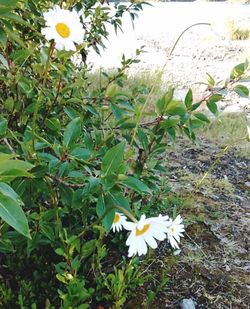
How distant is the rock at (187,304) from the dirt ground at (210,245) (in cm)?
1

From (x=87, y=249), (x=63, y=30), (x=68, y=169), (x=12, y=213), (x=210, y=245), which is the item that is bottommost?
(x=210, y=245)

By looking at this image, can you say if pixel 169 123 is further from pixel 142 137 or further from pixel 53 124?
pixel 53 124

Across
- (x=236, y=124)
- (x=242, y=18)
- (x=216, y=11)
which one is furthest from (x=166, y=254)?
(x=216, y=11)

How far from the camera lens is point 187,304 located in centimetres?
133

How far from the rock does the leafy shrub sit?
0.58 ft

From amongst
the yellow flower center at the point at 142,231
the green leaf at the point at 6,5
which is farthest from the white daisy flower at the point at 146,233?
the green leaf at the point at 6,5

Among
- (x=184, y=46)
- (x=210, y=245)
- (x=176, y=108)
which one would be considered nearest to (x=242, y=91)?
(x=176, y=108)

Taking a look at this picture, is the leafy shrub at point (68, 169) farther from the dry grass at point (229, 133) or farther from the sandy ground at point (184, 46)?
the sandy ground at point (184, 46)

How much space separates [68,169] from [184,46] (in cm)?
548

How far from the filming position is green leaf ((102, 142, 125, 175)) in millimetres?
793

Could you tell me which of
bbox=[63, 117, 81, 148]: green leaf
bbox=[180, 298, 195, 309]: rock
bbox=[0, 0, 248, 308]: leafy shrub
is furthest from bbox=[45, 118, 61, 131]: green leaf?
bbox=[180, 298, 195, 309]: rock

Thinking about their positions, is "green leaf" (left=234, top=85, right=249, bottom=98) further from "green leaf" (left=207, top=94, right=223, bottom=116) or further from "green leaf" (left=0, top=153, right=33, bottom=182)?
"green leaf" (left=0, top=153, right=33, bottom=182)

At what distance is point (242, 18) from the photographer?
24.1ft

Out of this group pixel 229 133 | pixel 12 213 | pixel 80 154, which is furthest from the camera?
pixel 229 133
